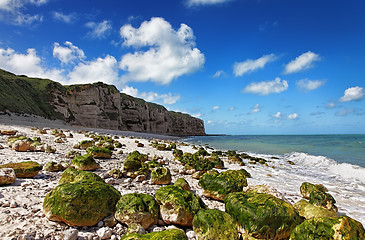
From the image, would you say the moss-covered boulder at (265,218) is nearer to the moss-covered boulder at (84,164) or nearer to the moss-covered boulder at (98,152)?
the moss-covered boulder at (84,164)

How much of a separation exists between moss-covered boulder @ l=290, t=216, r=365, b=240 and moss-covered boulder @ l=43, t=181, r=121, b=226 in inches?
137

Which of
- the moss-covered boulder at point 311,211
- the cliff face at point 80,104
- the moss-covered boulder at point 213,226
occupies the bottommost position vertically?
the moss-covered boulder at point 311,211

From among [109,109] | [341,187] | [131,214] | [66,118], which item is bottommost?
[341,187]

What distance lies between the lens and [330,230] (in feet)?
9.03

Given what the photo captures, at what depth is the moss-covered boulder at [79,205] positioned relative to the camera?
3.08 metres

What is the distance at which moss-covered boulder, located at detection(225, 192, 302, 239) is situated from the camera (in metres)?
3.33

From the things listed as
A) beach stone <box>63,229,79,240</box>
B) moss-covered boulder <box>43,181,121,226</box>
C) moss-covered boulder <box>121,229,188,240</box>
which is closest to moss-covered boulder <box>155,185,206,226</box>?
moss-covered boulder <box>121,229,188,240</box>

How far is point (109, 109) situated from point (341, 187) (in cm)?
5652

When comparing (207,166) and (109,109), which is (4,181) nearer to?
(207,166)

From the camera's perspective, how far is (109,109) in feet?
181

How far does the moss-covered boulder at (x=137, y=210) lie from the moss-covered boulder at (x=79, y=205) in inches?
10.2

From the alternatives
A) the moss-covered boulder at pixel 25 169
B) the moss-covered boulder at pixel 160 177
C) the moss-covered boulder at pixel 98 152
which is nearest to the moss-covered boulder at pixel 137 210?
Answer: the moss-covered boulder at pixel 160 177

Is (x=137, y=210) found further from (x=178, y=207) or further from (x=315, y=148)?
(x=315, y=148)

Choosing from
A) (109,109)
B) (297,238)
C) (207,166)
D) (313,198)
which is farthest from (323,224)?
(109,109)
